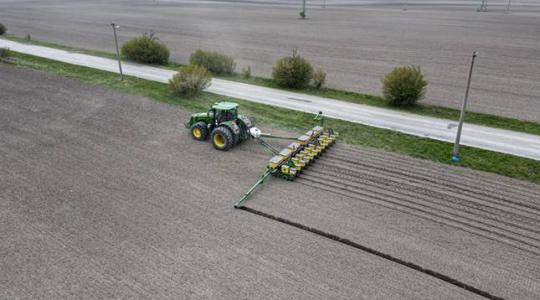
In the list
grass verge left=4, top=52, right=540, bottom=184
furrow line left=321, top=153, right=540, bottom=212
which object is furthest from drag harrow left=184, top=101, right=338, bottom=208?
grass verge left=4, top=52, right=540, bottom=184

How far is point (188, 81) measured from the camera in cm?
2728

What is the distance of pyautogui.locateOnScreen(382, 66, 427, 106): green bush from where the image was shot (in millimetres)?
26078

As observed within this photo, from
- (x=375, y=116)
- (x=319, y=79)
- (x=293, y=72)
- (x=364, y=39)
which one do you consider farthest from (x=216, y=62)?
(x=364, y=39)

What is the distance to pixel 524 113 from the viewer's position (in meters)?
25.3

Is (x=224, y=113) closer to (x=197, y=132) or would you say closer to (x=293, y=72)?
(x=197, y=132)

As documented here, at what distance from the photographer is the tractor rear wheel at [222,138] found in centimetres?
1895

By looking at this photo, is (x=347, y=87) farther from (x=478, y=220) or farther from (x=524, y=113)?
(x=478, y=220)

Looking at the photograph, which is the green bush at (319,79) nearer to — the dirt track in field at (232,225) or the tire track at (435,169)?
the tire track at (435,169)

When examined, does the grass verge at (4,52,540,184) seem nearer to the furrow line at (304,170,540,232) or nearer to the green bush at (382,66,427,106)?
the furrow line at (304,170,540,232)

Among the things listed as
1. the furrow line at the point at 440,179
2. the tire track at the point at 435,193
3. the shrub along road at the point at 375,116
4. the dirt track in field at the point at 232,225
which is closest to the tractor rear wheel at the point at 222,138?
the dirt track in field at the point at 232,225

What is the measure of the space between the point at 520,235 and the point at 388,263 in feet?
16.3

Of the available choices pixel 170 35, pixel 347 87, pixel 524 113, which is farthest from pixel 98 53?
pixel 524 113

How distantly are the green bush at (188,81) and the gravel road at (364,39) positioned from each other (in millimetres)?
8792

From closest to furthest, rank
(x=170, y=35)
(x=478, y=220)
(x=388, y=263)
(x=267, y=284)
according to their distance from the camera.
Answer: (x=267, y=284) < (x=388, y=263) < (x=478, y=220) < (x=170, y=35)
